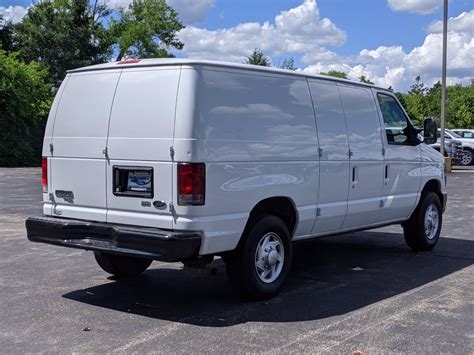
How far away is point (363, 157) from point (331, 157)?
0.73 m

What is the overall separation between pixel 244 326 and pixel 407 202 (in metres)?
3.93

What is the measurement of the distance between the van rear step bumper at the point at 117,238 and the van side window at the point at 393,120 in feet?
12.3

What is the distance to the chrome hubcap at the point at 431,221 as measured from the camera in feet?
30.2

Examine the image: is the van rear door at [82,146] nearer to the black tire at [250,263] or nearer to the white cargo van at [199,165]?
the white cargo van at [199,165]

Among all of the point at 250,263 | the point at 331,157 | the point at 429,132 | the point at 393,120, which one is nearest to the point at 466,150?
the point at 429,132

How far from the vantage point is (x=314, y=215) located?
22.8 ft

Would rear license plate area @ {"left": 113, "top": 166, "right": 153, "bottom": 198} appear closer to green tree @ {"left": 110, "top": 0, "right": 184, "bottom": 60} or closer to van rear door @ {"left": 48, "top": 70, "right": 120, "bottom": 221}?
van rear door @ {"left": 48, "top": 70, "right": 120, "bottom": 221}

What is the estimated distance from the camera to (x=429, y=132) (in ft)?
29.5

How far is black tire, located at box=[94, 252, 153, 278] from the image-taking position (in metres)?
7.20

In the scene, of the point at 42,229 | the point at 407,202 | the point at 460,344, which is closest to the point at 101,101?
the point at 42,229

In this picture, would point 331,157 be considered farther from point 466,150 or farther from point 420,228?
point 466,150

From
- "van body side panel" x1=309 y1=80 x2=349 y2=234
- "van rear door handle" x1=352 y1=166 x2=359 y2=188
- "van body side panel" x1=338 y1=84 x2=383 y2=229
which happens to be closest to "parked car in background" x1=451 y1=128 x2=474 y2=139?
"van body side panel" x1=338 y1=84 x2=383 y2=229

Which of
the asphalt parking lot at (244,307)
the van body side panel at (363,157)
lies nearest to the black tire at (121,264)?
the asphalt parking lot at (244,307)

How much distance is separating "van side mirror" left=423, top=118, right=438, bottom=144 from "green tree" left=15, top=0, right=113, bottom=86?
130ft
